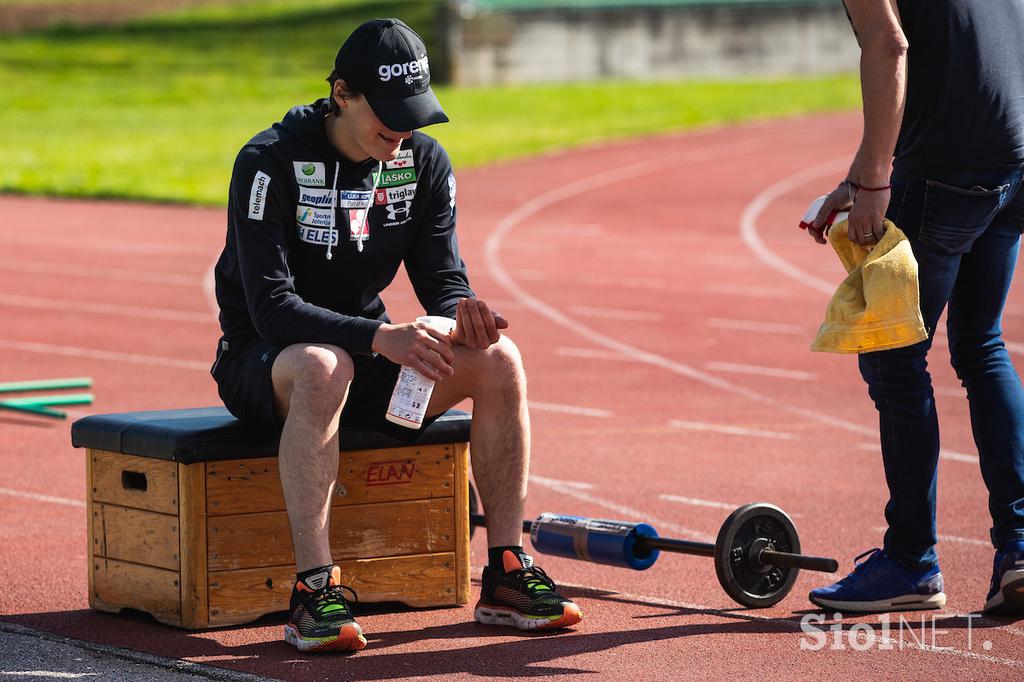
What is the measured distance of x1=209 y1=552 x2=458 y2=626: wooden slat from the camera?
4848mm

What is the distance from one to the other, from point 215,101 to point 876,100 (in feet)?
108

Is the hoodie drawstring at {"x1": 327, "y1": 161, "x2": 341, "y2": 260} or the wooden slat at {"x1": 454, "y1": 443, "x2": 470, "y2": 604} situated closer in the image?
the hoodie drawstring at {"x1": 327, "y1": 161, "x2": 341, "y2": 260}

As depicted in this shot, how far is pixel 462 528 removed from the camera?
518 cm

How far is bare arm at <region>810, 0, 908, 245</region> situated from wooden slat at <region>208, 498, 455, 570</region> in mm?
1504

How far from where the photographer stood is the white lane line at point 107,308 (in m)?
12.5

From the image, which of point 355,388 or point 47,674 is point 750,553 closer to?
point 355,388

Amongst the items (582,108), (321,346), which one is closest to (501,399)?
(321,346)

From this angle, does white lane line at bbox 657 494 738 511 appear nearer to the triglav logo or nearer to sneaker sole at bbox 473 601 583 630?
sneaker sole at bbox 473 601 583 630

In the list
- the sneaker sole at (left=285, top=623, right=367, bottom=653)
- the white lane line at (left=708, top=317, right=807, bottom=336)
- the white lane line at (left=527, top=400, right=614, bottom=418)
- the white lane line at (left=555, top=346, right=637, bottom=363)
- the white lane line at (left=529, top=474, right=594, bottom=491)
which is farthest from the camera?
the white lane line at (left=708, top=317, right=807, bottom=336)

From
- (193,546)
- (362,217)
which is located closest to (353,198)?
(362,217)

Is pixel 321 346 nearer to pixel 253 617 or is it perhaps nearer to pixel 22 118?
pixel 253 617

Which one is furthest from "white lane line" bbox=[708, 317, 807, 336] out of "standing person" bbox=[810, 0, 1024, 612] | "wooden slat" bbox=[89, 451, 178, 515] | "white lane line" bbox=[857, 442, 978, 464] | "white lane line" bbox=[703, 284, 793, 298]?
"wooden slat" bbox=[89, 451, 178, 515]

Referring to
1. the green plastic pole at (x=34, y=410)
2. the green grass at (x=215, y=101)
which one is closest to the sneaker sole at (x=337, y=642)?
the green plastic pole at (x=34, y=410)

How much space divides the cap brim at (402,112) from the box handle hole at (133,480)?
128 cm
